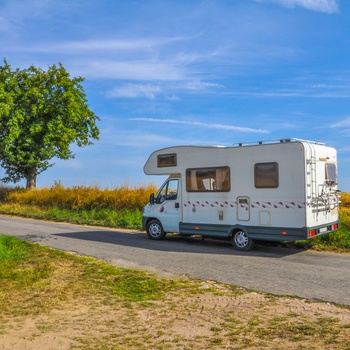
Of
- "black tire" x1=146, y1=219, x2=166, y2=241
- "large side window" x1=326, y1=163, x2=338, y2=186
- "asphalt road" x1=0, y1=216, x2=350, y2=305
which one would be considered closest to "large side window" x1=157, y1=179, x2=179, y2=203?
"black tire" x1=146, y1=219, x2=166, y2=241

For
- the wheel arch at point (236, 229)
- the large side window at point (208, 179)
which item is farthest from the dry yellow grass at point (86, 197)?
the wheel arch at point (236, 229)

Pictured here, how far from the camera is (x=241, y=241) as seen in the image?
13.0 m

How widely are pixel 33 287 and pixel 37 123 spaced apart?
29288 mm

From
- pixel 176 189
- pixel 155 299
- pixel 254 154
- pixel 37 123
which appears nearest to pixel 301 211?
pixel 254 154

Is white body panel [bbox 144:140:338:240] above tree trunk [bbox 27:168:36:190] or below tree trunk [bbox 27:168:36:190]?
below

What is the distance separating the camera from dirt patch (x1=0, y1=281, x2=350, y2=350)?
560 cm

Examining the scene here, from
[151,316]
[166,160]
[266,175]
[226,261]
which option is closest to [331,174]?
[266,175]

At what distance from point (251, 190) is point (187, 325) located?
7100 millimetres

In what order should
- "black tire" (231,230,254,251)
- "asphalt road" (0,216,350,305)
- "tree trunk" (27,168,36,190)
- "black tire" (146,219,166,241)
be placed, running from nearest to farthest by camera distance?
"asphalt road" (0,216,350,305)
"black tire" (231,230,254,251)
"black tire" (146,219,166,241)
"tree trunk" (27,168,36,190)

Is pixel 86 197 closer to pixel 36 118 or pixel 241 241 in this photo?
pixel 36 118

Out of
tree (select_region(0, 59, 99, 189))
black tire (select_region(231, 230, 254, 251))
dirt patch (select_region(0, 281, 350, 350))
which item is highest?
tree (select_region(0, 59, 99, 189))

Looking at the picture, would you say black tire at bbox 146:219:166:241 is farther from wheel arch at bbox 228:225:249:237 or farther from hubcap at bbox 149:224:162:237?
wheel arch at bbox 228:225:249:237

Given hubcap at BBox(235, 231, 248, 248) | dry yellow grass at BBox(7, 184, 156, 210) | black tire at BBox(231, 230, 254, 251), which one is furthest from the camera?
dry yellow grass at BBox(7, 184, 156, 210)

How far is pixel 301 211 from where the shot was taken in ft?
39.1
